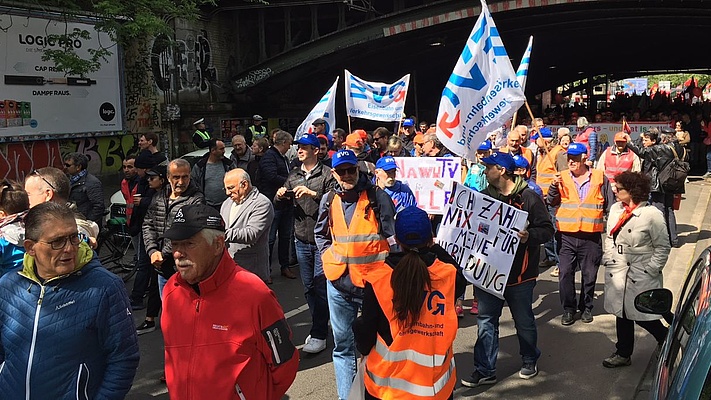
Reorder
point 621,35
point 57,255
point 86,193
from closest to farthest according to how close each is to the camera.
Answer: point 57,255, point 86,193, point 621,35

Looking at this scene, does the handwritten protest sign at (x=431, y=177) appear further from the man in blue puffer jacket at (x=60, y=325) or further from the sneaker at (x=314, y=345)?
the man in blue puffer jacket at (x=60, y=325)

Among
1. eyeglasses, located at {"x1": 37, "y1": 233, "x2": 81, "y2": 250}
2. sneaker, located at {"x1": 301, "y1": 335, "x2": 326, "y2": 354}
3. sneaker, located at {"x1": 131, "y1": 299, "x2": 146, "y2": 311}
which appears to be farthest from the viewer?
sneaker, located at {"x1": 131, "y1": 299, "x2": 146, "y2": 311}

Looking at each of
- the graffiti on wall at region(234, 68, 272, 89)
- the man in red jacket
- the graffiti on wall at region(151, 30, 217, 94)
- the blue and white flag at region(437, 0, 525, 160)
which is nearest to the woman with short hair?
the blue and white flag at region(437, 0, 525, 160)

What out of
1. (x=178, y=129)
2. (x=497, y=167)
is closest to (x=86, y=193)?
(x=497, y=167)

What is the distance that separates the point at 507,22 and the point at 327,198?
19.7 meters

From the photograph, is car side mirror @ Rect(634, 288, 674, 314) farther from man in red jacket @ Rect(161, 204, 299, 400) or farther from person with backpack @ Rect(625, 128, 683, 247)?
person with backpack @ Rect(625, 128, 683, 247)

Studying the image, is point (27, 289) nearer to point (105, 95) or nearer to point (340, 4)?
point (105, 95)

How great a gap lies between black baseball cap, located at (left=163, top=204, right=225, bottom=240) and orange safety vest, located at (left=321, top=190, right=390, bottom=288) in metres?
1.71

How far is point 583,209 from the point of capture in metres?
6.37

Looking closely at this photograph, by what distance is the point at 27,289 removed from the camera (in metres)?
2.82

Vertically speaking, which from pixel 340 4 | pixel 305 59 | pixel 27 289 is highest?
pixel 340 4

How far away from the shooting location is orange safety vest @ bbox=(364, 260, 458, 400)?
313 cm

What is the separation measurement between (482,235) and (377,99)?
6878 millimetres

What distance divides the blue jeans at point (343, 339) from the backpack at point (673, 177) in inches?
279
